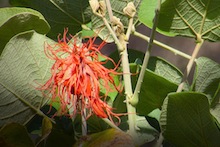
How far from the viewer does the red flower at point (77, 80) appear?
0.53 metres

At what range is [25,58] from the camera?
1.77 feet

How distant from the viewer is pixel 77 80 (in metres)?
0.52

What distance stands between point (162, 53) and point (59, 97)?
39.5 inches

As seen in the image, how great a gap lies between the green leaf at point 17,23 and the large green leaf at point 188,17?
12 centimetres

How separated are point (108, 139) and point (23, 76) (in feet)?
0.33

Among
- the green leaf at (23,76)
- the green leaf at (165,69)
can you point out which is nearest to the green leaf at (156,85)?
the green leaf at (165,69)

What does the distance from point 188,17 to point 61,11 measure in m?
0.14

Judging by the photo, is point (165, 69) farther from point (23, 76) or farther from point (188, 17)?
point (23, 76)

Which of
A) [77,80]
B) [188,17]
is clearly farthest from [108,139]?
[188,17]

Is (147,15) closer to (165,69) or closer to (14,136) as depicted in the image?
(165,69)

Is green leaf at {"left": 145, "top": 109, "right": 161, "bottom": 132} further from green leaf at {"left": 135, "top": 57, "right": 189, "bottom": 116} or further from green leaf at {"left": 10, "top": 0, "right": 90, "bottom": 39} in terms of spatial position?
green leaf at {"left": 10, "top": 0, "right": 90, "bottom": 39}

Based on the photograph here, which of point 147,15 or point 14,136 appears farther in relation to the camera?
point 147,15

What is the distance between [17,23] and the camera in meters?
0.56

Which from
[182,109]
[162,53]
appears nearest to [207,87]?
[182,109]
